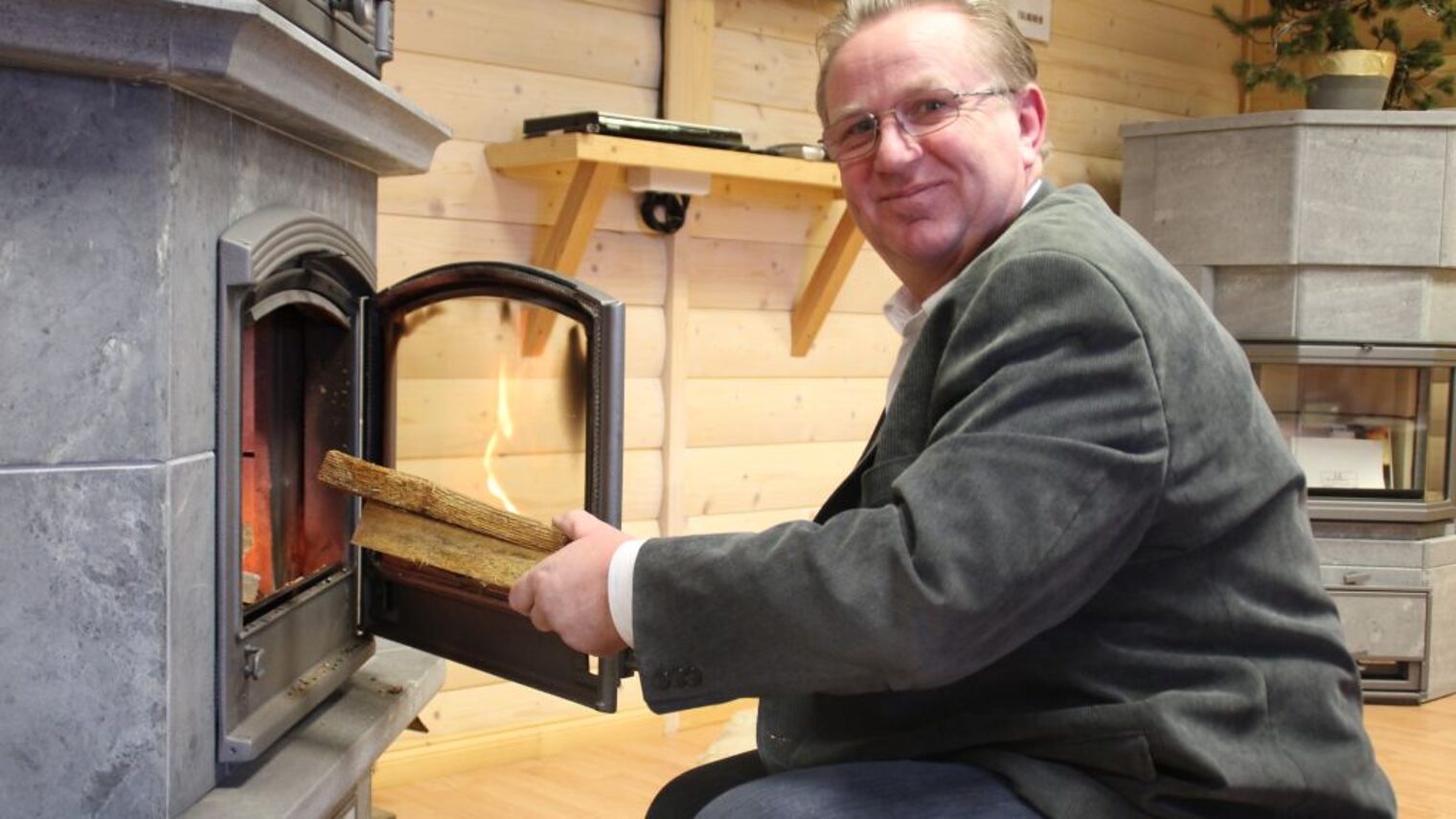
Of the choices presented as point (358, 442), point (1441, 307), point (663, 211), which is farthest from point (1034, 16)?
point (358, 442)

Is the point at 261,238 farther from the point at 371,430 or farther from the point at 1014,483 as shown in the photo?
the point at 1014,483

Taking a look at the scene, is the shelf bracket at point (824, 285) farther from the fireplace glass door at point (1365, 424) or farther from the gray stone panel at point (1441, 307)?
the gray stone panel at point (1441, 307)

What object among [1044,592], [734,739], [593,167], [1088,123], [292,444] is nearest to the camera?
[1044,592]

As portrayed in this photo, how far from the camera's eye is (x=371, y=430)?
210 cm

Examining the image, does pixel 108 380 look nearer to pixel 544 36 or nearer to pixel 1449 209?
pixel 544 36

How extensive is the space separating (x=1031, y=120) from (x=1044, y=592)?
57 centimetres

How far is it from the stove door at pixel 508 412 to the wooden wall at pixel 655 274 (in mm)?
227

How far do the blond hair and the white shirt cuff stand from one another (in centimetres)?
56

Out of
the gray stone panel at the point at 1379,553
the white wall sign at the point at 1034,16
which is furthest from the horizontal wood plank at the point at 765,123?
the gray stone panel at the point at 1379,553

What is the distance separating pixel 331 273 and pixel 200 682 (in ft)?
2.03

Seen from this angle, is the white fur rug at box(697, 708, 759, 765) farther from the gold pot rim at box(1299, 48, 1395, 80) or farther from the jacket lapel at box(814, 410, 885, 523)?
the gold pot rim at box(1299, 48, 1395, 80)

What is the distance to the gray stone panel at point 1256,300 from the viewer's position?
3.93 meters

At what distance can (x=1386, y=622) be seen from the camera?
12.9 feet

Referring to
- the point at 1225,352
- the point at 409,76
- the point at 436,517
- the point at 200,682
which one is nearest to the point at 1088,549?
the point at 1225,352
